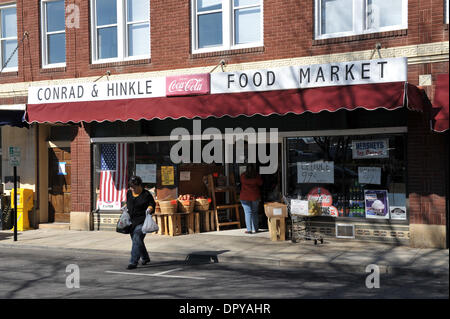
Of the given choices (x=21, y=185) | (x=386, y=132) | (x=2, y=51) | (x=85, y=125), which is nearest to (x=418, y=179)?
(x=386, y=132)

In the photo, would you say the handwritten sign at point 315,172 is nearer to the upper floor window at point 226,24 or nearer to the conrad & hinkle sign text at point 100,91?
the upper floor window at point 226,24

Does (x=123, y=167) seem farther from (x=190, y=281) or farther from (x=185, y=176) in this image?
(x=190, y=281)

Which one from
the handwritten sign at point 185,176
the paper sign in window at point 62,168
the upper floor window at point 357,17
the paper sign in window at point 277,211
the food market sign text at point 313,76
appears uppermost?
the upper floor window at point 357,17

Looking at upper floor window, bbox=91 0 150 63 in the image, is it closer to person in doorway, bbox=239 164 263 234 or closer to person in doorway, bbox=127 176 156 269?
person in doorway, bbox=239 164 263 234

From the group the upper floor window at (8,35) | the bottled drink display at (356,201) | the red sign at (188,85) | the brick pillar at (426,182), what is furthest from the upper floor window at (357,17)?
the upper floor window at (8,35)

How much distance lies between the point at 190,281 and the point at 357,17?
6964mm

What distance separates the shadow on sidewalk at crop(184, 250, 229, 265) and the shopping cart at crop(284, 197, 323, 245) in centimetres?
190

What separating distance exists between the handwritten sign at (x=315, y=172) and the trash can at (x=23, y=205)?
25.7 feet

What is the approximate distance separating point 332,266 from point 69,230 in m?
8.45

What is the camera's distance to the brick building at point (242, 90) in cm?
1153

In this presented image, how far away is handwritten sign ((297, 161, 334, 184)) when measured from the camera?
511 inches

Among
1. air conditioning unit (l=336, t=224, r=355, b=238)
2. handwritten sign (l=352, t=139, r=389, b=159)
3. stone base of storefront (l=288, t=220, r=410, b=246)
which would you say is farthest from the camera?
air conditioning unit (l=336, t=224, r=355, b=238)

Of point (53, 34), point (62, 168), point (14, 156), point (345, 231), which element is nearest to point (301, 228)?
point (345, 231)

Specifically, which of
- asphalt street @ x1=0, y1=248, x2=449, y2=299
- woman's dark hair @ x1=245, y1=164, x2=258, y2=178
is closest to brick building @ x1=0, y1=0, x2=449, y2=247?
woman's dark hair @ x1=245, y1=164, x2=258, y2=178
